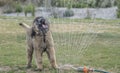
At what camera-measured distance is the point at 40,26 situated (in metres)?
7.33

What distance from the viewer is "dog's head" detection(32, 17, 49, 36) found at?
7.27 meters

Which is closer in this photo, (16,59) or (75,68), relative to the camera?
(75,68)

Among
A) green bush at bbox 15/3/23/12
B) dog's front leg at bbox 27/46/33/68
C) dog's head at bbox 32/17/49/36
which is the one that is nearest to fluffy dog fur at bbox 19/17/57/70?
dog's head at bbox 32/17/49/36

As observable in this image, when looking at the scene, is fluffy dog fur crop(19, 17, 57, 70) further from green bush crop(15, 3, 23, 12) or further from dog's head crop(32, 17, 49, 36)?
green bush crop(15, 3, 23, 12)

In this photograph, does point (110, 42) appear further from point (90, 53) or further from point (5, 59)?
point (5, 59)

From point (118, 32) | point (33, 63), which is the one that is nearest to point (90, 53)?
point (33, 63)

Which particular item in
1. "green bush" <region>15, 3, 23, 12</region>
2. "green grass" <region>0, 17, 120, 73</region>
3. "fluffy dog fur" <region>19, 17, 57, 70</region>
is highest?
"fluffy dog fur" <region>19, 17, 57, 70</region>

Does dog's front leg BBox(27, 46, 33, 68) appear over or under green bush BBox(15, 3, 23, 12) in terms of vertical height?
over

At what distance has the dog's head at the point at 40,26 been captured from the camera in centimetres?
727

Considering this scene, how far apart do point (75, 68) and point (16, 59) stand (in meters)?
1.95

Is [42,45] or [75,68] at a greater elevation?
[42,45]

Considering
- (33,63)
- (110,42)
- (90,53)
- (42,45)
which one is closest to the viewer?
(42,45)

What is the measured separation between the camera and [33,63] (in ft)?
28.0

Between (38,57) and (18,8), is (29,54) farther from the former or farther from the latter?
(18,8)
